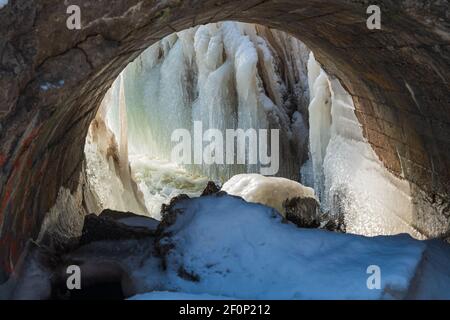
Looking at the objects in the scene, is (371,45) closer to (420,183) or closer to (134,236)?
(420,183)

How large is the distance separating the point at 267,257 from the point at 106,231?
5.28ft

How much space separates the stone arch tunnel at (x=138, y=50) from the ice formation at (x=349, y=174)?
249 millimetres

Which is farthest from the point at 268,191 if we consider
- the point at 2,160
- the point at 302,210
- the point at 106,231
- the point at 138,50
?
the point at 2,160

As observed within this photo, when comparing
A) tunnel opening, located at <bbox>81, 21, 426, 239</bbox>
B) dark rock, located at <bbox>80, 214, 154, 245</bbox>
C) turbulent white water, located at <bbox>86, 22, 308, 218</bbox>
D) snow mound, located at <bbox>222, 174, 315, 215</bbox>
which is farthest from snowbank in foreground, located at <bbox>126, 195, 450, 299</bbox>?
turbulent white water, located at <bbox>86, 22, 308, 218</bbox>

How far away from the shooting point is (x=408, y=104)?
4.60m

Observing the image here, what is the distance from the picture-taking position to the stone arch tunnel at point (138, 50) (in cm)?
244

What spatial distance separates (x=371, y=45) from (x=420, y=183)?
159cm

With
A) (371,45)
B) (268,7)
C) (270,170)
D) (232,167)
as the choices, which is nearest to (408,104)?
(371,45)

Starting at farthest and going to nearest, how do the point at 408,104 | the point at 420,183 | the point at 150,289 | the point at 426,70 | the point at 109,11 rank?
the point at 420,183, the point at 408,104, the point at 426,70, the point at 150,289, the point at 109,11

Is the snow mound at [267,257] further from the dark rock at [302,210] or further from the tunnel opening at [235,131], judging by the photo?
the dark rock at [302,210]

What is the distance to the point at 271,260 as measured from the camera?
10.5ft

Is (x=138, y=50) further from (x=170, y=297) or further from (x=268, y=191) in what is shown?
(x=268, y=191)

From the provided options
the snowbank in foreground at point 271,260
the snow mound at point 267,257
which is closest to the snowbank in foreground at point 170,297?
the snowbank in foreground at point 271,260

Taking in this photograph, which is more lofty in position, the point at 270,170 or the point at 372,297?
the point at 270,170
